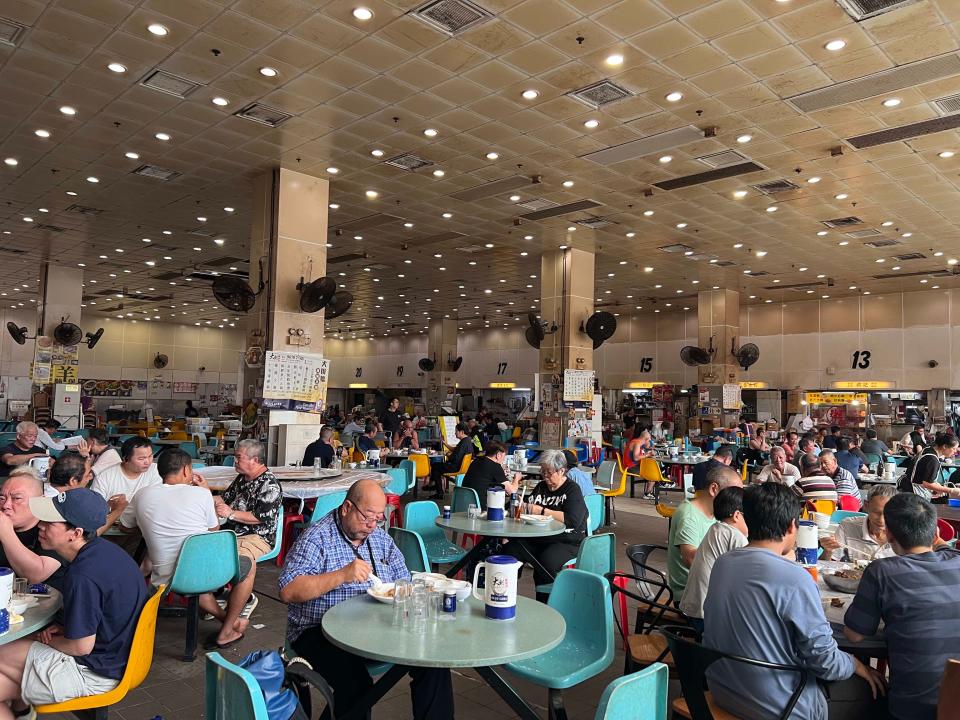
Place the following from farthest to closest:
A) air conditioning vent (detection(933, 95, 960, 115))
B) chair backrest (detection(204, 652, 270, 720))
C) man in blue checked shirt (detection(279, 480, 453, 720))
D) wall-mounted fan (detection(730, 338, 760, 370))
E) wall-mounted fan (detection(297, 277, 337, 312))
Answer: wall-mounted fan (detection(730, 338, 760, 370))
wall-mounted fan (detection(297, 277, 337, 312))
air conditioning vent (detection(933, 95, 960, 115))
man in blue checked shirt (detection(279, 480, 453, 720))
chair backrest (detection(204, 652, 270, 720))

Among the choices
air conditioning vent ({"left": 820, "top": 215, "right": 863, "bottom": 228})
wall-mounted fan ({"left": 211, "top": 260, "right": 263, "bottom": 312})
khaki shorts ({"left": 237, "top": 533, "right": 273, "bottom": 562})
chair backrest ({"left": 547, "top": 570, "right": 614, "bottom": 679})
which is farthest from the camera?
air conditioning vent ({"left": 820, "top": 215, "right": 863, "bottom": 228})

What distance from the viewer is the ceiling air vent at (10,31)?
20.2 ft

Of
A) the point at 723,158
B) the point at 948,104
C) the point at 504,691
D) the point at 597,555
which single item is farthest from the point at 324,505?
the point at 948,104

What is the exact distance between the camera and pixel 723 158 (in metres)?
9.11

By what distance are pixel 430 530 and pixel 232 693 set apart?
11.4 ft

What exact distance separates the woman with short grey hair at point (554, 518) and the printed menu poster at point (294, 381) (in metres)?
5.09

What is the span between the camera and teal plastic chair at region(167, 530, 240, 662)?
417cm

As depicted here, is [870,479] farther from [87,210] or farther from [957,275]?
[87,210]

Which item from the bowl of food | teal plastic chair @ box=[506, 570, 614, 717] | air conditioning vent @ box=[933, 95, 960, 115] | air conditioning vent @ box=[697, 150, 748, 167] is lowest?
teal plastic chair @ box=[506, 570, 614, 717]

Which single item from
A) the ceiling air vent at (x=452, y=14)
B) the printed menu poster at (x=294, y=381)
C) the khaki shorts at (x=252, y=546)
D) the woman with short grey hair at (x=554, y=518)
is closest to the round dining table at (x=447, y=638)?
the woman with short grey hair at (x=554, y=518)

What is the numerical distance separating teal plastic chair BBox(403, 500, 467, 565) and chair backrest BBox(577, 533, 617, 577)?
1.52 m

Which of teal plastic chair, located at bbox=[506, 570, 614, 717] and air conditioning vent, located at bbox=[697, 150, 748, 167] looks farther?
air conditioning vent, located at bbox=[697, 150, 748, 167]

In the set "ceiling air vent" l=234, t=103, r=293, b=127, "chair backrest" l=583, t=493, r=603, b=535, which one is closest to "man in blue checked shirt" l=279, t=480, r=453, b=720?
"chair backrest" l=583, t=493, r=603, b=535

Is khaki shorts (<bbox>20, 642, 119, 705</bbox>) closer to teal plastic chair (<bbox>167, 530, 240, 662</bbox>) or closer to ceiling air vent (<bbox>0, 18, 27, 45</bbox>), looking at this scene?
teal plastic chair (<bbox>167, 530, 240, 662</bbox>)
